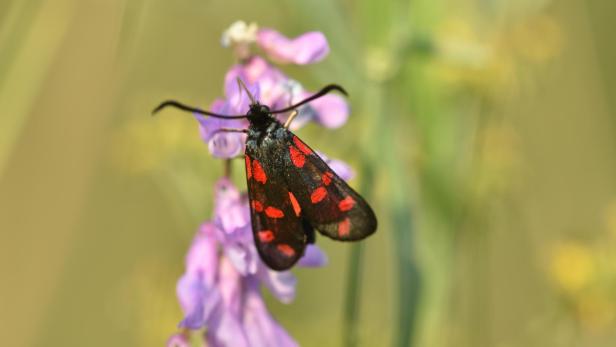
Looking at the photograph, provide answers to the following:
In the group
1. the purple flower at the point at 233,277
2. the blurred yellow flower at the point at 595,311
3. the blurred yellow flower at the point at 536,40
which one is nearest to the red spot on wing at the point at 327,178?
the purple flower at the point at 233,277

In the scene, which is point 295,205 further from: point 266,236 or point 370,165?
point 370,165

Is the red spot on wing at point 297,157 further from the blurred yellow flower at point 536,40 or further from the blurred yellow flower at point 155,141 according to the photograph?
the blurred yellow flower at point 536,40

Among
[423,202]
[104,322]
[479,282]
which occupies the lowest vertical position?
[104,322]

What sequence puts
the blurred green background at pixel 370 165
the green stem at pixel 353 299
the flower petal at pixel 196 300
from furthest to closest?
the blurred green background at pixel 370 165 < the green stem at pixel 353 299 < the flower petal at pixel 196 300

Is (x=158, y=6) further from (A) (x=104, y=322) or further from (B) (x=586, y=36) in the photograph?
(B) (x=586, y=36)

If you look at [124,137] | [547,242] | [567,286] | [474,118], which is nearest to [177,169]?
[124,137]

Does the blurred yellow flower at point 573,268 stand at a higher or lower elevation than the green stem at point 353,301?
higher
